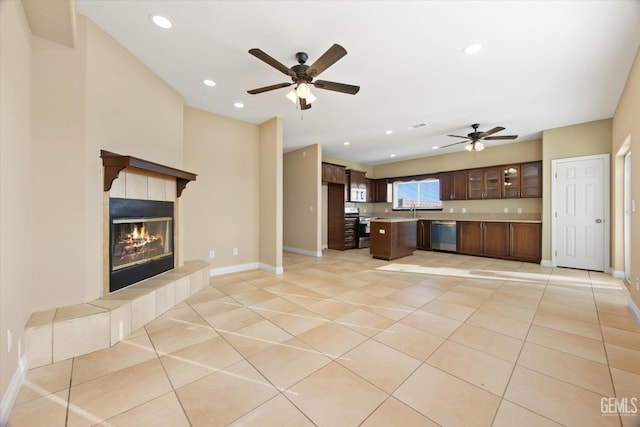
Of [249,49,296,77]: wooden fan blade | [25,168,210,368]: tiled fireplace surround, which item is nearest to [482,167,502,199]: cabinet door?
[249,49,296,77]: wooden fan blade

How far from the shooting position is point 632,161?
2980 millimetres

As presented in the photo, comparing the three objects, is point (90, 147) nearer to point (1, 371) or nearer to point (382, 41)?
point (1, 371)

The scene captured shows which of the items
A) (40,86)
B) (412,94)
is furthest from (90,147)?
(412,94)

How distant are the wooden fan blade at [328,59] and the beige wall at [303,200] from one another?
362 centimetres

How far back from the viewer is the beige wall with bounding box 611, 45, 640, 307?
108 inches

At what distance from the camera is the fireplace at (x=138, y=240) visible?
252cm

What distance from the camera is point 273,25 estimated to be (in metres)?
2.32

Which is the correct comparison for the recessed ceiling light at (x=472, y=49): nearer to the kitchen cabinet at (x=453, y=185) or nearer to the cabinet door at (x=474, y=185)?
the cabinet door at (x=474, y=185)

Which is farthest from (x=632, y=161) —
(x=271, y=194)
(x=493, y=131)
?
(x=271, y=194)

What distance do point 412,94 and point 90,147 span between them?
3.96 meters

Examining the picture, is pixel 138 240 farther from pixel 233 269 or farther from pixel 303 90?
pixel 303 90

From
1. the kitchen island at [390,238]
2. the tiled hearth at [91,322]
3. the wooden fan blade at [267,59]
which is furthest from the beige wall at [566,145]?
the tiled hearth at [91,322]

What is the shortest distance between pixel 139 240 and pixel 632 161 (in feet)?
19.3

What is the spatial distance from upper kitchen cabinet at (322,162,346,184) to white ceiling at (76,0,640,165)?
241cm
